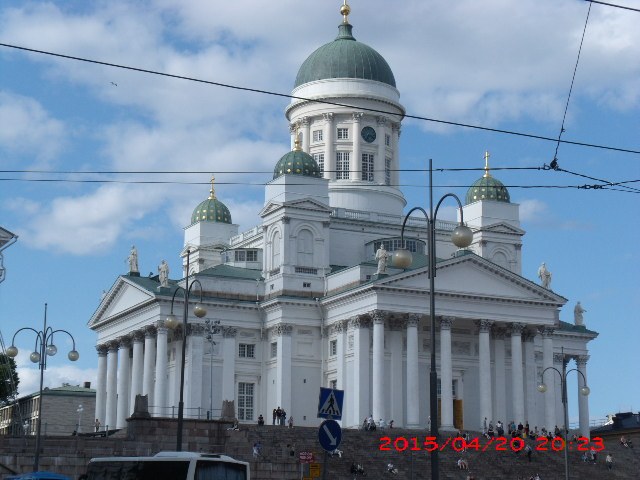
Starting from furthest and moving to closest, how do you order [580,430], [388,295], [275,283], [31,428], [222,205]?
[31,428]
[222,205]
[580,430]
[275,283]
[388,295]

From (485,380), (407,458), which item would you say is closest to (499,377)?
(485,380)

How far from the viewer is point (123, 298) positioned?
83562 mm

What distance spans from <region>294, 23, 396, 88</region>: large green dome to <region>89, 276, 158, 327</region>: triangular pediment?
18.5 meters

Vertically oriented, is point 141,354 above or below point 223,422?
above

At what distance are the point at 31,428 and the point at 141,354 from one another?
115 ft

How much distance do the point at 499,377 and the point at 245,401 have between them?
1506 centimetres

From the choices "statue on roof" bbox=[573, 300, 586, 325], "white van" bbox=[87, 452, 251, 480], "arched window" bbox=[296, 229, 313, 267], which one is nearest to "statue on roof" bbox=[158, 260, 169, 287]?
"arched window" bbox=[296, 229, 313, 267]

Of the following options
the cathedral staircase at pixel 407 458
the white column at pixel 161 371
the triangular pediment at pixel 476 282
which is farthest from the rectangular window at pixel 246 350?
the cathedral staircase at pixel 407 458

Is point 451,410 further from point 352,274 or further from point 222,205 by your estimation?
point 222,205

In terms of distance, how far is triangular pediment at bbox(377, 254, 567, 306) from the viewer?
74750 mm

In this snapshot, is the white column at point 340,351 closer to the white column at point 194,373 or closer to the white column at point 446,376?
the white column at point 446,376

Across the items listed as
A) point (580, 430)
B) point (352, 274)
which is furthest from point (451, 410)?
point (580, 430)

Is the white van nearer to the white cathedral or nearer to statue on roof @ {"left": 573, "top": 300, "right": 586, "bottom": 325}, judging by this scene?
the white cathedral

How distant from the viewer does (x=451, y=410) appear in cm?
7406
